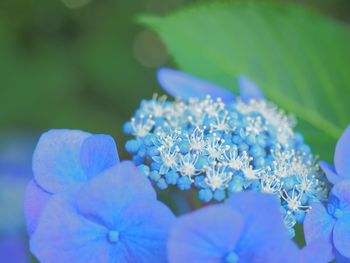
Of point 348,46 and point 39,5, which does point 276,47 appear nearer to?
point 348,46

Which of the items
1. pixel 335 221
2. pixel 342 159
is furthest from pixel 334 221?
pixel 342 159

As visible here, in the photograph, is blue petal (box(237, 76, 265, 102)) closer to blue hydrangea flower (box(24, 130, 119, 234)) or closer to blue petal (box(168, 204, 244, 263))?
blue hydrangea flower (box(24, 130, 119, 234))

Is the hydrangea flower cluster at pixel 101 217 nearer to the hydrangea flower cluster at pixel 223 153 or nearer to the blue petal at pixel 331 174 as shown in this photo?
the hydrangea flower cluster at pixel 223 153

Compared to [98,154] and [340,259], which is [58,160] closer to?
[98,154]

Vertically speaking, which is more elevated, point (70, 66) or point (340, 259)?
point (340, 259)

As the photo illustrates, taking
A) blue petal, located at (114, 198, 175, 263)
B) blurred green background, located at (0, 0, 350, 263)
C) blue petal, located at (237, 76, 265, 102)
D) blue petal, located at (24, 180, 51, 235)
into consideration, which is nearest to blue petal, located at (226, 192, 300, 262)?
blue petal, located at (114, 198, 175, 263)

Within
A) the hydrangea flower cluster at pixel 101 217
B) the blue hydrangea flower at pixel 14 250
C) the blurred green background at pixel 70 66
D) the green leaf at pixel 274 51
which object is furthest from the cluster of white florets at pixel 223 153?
the blurred green background at pixel 70 66

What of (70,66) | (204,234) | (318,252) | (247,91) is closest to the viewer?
(204,234)
